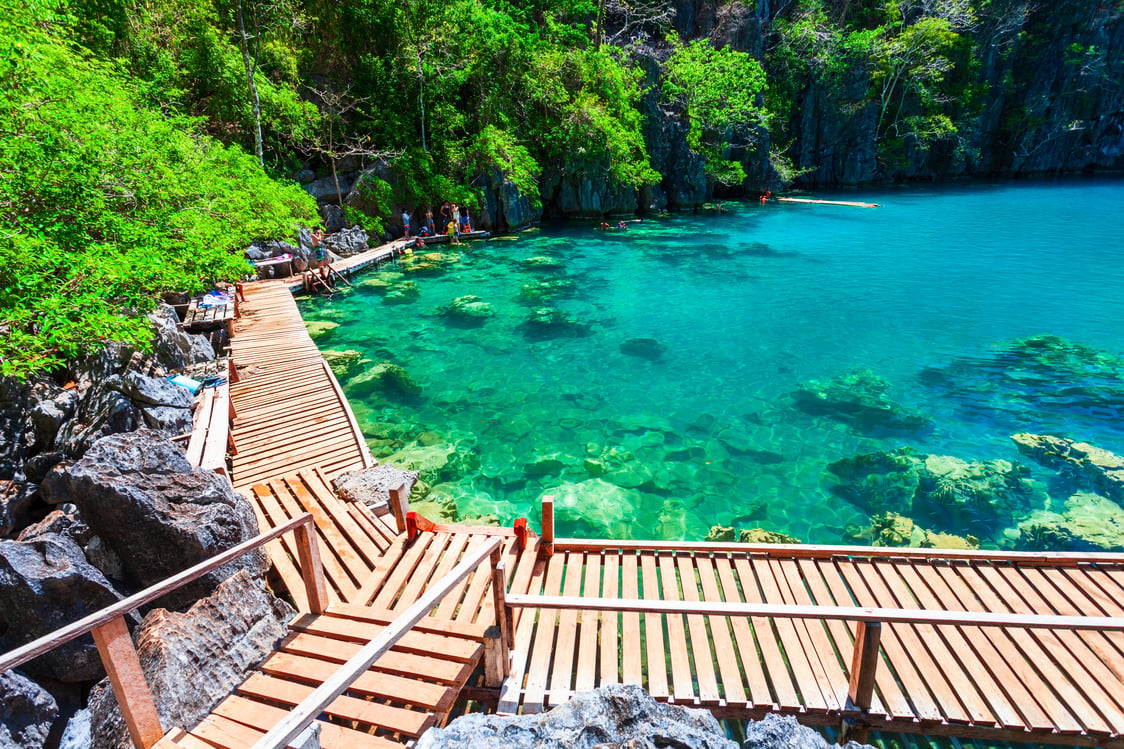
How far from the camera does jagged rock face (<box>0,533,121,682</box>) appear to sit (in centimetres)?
407

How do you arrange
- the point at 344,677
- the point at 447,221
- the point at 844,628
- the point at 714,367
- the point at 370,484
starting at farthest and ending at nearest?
1. the point at 447,221
2. the point at 714,367
3. the point at 370,484
4. the point at 844,628
5. the point at 344,677

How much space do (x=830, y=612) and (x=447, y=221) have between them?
28.4 metres

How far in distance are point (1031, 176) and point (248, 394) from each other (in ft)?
245

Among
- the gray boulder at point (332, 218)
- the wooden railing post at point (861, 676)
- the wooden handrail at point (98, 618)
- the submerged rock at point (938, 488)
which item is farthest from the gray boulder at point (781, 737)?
the gray boulder at point (332, 218)

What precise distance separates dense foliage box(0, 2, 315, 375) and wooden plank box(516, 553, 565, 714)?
20.0 ft

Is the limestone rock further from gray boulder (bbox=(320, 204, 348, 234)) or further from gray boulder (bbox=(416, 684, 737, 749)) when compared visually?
gray boulder (bbox=(320, 204, 348, 234))

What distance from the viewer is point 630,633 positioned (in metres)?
4.90

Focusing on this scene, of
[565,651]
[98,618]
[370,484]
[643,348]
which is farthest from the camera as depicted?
[643,348]

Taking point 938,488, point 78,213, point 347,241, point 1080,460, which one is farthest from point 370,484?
point 347,241

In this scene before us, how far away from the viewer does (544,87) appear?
3100 centimetres

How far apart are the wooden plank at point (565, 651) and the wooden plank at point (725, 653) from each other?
118 cm

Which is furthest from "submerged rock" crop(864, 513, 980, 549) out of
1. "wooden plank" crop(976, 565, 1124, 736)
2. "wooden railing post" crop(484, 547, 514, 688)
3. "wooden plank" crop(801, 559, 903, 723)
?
"wooden railing post" crop(484, 547, 514, 688)

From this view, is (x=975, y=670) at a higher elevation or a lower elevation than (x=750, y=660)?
lower

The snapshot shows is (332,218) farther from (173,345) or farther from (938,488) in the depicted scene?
(938,488)
